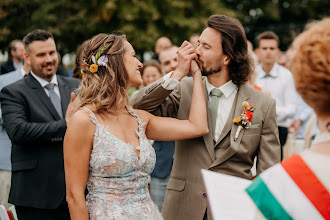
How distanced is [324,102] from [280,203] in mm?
495

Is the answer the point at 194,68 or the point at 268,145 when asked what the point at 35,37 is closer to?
the point at 194,68

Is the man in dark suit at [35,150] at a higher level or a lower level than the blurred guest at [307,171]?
lower

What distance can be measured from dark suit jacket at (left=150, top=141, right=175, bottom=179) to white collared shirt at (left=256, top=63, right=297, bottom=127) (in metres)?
1.97

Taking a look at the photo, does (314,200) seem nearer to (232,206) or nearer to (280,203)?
(280,203)

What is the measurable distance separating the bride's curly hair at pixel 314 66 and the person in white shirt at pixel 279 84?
480cm

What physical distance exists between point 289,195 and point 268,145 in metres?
1.62

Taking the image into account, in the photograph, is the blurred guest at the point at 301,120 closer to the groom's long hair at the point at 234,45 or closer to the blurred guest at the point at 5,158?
the groom's long hair at the point at 234,45

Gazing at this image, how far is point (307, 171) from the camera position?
72.1 inches

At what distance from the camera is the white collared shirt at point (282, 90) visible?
6672 millimetres

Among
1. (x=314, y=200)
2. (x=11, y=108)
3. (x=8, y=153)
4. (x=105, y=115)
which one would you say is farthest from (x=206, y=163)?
(x=8, y=153)

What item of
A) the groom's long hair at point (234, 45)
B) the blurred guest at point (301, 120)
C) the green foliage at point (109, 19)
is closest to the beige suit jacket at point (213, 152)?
the groom's long hair at point (234, 45)

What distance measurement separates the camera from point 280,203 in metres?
1.83

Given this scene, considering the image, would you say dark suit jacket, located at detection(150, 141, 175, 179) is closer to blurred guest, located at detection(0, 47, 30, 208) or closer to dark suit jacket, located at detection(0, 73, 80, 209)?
dark suit jacket, located at detection(0, 73, 80, 209)

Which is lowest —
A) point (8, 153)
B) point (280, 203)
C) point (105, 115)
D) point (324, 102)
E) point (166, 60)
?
point (8, 153)
